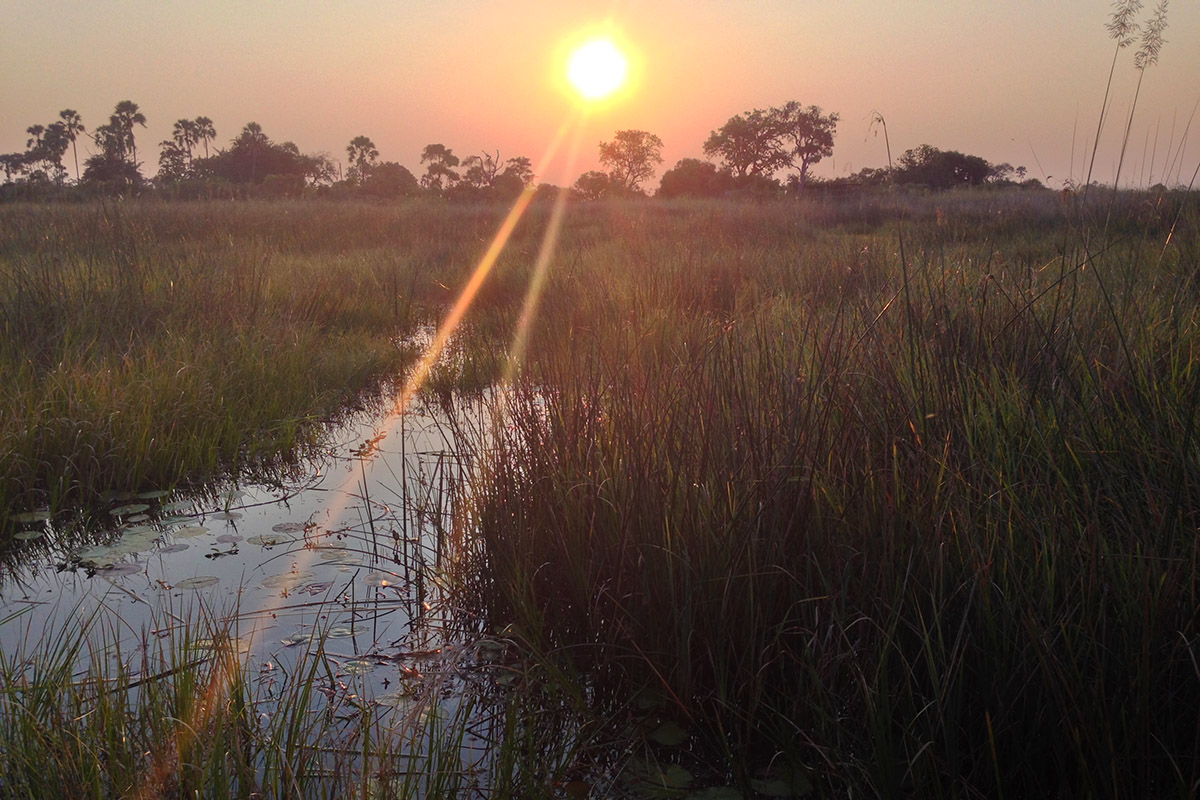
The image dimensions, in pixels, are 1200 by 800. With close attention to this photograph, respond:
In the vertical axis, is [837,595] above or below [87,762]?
above

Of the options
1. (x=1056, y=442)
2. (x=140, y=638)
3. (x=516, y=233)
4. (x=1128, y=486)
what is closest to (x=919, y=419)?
(x=1056, y=442)

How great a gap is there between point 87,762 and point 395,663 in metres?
0.75

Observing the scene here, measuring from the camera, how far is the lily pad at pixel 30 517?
2.66 metres

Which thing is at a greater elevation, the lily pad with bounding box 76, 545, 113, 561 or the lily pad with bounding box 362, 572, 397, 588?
the lily pad with bounding box 76, 545, 113, 561

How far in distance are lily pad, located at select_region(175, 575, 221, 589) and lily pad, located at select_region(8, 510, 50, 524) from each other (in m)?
0.83

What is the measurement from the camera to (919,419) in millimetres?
1950

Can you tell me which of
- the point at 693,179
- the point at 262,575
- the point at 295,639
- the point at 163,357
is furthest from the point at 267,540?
the point at 693,179

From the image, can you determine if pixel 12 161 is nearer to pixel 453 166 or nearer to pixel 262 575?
pixel 453 166

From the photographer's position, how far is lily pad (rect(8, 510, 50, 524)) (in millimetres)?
2656

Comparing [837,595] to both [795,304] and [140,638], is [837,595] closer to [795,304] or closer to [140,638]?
[140,638]

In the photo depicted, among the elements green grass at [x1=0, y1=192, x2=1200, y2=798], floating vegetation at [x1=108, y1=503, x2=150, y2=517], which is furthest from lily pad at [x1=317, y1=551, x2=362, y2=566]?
floating vegetation at [x1=108, y1=503, x2=150, y2=517]

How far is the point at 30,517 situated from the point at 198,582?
0.90 m

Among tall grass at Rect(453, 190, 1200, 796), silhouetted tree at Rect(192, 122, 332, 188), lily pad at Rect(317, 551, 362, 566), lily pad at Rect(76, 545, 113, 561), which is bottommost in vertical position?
lily pad at Rect(317, 551, 362, 566)

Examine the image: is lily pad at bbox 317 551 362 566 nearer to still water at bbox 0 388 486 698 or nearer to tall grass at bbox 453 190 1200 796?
still water at bbox 0 388 486 698
